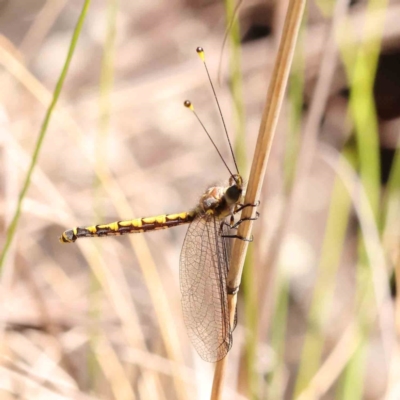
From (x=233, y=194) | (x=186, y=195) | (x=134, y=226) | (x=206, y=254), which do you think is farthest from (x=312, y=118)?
(x=186, y=195)

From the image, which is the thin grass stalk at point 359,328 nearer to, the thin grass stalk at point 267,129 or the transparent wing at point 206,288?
the transparent wing at point 206,288

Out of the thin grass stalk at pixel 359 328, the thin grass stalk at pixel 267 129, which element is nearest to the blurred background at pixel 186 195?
the thin grass stalk at pixel 359 328

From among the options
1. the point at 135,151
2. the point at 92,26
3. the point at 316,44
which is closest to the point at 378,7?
the point at 316,44

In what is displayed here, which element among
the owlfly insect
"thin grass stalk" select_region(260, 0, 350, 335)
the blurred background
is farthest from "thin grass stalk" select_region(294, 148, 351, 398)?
the owlfly insect

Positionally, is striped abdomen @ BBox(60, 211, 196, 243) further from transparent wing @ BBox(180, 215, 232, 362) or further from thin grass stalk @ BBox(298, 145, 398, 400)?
thin grass stalk @ BBox(298, 145, 398, 400)

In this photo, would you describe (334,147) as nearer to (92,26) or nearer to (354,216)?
(354,216)

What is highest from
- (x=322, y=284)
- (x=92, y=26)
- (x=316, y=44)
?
(x=92, y=26)
